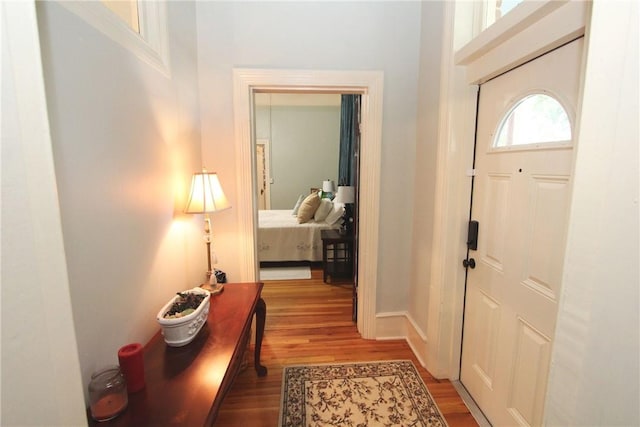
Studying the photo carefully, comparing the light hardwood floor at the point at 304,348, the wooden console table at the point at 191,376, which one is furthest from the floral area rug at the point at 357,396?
the wooden console table at the point at 191,376

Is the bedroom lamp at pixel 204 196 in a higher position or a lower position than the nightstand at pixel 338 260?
higher

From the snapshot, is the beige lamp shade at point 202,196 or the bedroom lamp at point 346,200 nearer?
the beige lamp shade at point 202,196

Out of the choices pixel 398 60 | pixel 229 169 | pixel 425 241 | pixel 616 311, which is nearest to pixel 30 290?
pixel 616 311

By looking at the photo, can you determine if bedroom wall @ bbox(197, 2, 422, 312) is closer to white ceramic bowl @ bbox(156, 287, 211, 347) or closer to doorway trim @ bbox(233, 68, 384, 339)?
doorway trim @ bbox(233, 68, 384, 339)

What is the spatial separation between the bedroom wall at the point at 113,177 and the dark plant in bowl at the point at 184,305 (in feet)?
0.42

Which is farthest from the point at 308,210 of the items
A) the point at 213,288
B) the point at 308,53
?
the point at 213,288

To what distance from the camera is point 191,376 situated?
1.07 meters

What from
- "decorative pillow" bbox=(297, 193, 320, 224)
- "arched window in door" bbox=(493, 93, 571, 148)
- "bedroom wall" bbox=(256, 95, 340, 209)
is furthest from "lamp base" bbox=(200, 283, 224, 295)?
"bedroom wall" bbox=(256, 95, 340, 209)

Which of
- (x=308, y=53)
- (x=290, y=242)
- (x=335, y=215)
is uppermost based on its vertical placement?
(x=308, y=53)

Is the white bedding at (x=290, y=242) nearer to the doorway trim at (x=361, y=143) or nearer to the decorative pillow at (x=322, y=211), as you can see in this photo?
the decorative pillow at (x=322, y=211)

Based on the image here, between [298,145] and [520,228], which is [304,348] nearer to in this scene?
[520,228]

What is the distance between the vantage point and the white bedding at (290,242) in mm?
4141

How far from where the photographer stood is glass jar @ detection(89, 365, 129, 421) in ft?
2.95

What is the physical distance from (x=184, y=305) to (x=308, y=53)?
1.89 metres
